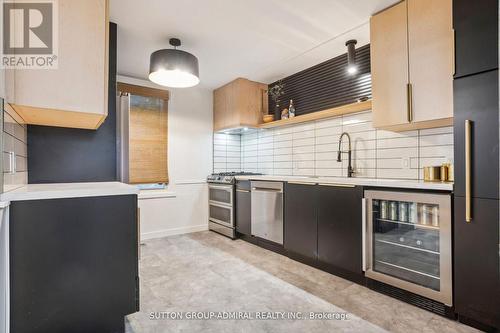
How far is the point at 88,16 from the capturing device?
5.23 ft

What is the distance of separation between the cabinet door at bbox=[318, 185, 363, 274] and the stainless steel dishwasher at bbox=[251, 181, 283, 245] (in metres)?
0.60

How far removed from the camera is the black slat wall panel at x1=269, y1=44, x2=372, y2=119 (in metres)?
2.85

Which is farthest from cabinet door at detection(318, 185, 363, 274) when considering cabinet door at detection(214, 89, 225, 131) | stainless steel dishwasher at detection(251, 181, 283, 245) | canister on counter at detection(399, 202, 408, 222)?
cabinet door at detection(214, 89, 225, 131)

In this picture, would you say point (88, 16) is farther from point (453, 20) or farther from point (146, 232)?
point (146, 232)

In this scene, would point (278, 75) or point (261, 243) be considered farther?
point (278, 75)

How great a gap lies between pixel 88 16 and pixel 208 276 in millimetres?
2339

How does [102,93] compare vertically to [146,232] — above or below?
above

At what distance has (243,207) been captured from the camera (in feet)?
11.8

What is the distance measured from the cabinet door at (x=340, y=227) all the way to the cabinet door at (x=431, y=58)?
87 cm

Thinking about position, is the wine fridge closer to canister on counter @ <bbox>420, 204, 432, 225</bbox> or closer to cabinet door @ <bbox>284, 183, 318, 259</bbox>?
canister on counter @ <bbox>420, 204, 432, 225</bbox>

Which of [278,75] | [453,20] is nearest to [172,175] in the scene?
[278,75]

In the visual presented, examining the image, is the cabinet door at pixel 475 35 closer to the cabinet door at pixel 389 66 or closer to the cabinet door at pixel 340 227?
the cabinet door at pixel 389 66

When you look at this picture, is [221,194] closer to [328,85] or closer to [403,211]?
[328,85]

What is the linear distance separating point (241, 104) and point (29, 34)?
2672 millimetres
